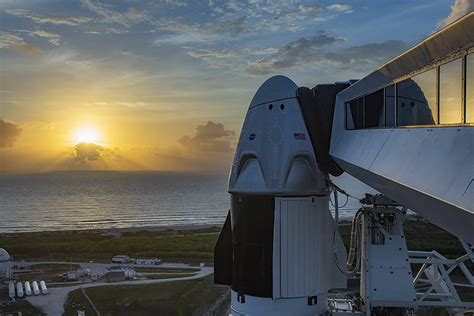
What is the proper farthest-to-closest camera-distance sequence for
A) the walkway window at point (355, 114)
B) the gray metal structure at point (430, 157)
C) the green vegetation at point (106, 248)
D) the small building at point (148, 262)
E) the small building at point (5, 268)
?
1. the green vegetation at point (106, 248)
2. the small building at point (148, 262)
3. the small building at point (5, 268)
4. the walkway window at point (355, 114)
5. the gray metal structure at point (430, 157)

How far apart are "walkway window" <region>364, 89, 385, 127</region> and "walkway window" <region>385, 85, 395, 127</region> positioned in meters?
0.41

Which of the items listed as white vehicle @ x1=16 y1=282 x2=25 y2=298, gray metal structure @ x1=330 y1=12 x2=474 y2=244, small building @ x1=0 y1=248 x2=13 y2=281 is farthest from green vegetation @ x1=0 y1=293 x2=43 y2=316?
gray metal structure @ x1=330 y1=12 x2=474 y2=244

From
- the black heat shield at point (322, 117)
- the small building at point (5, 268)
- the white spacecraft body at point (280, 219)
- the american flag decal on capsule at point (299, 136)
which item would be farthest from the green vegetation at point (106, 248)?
the american flag decal on capsule at point (299, 136)

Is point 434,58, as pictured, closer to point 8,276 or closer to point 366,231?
point 366,231

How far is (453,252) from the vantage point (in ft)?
159

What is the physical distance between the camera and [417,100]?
5.89 meters

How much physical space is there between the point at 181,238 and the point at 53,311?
33.3 meters

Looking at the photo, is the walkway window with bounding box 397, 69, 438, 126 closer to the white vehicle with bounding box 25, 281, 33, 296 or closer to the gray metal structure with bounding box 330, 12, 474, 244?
the gray metal structure with bounding box 330, 12, 474, 244

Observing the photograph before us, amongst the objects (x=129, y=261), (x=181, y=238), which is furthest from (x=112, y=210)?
(x=129, y=261)

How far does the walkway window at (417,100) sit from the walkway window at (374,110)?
3.51 ft

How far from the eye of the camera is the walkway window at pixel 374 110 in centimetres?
799

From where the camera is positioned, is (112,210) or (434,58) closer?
(434,58)

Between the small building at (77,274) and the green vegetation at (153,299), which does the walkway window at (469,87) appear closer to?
the green vegetation at (153,299)

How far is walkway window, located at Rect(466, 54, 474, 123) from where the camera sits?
4.05 metres
